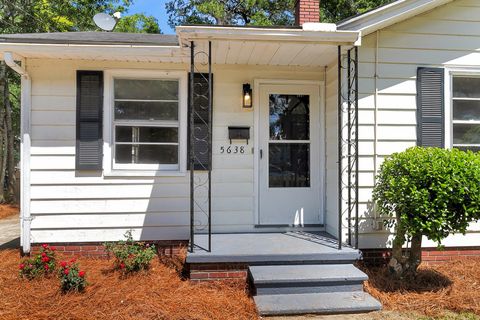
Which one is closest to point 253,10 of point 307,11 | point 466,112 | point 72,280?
point 307,11

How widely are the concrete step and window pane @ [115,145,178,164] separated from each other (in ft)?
6.57

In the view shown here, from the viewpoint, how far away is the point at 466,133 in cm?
481

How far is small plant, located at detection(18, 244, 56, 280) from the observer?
3.98m

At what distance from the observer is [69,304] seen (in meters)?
3.44

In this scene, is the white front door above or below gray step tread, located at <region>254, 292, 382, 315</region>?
above

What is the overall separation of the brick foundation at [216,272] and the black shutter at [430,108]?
2817 millimetres

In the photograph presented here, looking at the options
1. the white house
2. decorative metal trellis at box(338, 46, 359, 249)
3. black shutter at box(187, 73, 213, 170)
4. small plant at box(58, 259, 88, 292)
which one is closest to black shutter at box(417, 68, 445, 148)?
the white house

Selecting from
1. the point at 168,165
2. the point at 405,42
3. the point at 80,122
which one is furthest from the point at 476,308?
the point at 80,122

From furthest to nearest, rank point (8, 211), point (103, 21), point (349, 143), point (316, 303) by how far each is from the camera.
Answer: point (8, 211) → point (103, 21) → point (349, 143) → point (316, 303)

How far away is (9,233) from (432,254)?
7.17 meters

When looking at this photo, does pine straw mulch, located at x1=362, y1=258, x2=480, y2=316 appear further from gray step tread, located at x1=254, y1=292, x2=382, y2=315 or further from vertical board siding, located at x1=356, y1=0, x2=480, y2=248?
vertical board siding, located at x1=356, y1=0, x2=480, y2=248

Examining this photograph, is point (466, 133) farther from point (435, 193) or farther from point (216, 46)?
point (216, 46)

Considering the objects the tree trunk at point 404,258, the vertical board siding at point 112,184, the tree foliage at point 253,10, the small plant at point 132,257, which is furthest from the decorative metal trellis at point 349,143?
the tree foliage at point 253,10

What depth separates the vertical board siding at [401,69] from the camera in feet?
14.9
